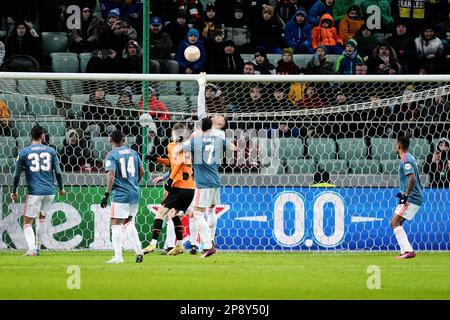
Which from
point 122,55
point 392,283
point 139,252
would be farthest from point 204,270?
point 122,55

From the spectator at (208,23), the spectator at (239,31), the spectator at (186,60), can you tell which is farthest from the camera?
the spectator at (239,31)

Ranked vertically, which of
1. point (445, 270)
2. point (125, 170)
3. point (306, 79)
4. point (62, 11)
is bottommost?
point (445, 270)

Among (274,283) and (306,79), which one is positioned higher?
(306,79)

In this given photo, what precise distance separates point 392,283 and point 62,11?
11.6m

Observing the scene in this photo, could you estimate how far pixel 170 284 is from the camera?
456 inches

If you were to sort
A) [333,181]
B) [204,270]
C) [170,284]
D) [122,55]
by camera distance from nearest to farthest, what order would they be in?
[170,284] → [204,270] → [333,181] → [122,55]

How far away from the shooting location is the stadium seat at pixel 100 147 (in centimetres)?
1717

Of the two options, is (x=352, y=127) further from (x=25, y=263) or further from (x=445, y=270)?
(x=25, y=263)

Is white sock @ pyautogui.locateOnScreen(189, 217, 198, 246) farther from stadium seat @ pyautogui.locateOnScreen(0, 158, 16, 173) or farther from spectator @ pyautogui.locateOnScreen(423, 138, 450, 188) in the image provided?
spectator @ pyautogui.locateOnScreen(423, 138, 450, 188)

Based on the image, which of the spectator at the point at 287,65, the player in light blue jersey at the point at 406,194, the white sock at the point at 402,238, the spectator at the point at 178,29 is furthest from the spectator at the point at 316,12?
the white sock at the point at 402,238

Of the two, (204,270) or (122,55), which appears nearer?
(204,270)

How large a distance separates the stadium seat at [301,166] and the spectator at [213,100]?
4.80 ft

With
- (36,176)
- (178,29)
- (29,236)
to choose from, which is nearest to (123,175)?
(36,176)

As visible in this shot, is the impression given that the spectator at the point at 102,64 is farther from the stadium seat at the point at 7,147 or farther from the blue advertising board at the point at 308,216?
the blue advertising board at the point at 308,216
